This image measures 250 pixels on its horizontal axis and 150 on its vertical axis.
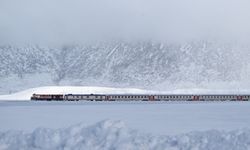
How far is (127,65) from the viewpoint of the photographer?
164 m

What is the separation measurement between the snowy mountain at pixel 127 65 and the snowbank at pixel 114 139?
121700 millimetres

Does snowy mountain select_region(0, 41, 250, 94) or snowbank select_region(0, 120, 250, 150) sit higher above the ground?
snowbank select_region(0, 120, 250, 150)

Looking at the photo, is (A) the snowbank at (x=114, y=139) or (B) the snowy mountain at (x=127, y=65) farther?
(B) the snowy mountain at (x=127, y=65)

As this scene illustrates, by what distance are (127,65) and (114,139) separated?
483 feet

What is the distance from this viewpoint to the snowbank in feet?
53.9

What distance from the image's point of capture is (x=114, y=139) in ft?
56.3

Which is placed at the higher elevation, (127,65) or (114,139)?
(114,139)

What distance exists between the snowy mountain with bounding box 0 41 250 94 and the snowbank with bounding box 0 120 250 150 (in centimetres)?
12170

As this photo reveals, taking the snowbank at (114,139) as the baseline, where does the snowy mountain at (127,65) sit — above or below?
below

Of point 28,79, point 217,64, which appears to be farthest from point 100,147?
point 28,79

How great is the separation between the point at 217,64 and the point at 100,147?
13543 centimetres

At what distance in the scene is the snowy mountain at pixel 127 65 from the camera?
14600 centimetres

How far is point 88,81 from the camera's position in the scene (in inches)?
6378

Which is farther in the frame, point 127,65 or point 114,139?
point 127,65
